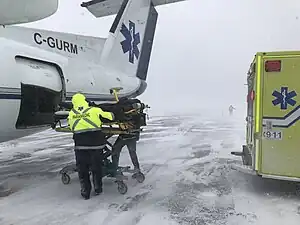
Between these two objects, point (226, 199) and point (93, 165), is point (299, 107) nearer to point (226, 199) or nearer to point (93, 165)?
Result: point (226, 199)

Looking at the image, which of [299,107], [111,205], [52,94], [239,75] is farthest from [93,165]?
[239,75]

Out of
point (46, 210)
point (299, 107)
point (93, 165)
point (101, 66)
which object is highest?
point (101, 66)

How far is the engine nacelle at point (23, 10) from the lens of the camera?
4.62 metres

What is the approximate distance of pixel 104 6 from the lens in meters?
8.75

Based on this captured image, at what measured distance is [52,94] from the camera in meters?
6.11

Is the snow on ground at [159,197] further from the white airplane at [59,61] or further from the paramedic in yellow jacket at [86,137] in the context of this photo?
the white airplane at [59,61]

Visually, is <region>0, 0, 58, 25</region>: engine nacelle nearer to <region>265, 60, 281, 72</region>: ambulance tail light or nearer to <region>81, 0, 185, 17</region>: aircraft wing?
<region>265, 60, 281, 72</region>: ambulance tail light

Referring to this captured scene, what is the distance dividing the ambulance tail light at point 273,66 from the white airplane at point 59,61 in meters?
3.06

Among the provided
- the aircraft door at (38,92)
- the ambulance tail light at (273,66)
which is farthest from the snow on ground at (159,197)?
the ambulance tail light at (273,66)

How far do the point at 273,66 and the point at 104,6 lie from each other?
5.01 meters

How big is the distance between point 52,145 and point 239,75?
98.0 feet

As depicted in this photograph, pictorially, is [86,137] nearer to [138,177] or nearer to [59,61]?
[138,177]

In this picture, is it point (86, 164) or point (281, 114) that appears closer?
point (281, 114)

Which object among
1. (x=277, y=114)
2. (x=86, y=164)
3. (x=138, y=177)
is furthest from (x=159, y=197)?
(x=277, y=114)
